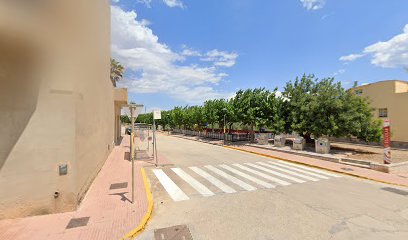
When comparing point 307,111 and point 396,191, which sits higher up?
point 307,111

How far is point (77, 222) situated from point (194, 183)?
16.6ft

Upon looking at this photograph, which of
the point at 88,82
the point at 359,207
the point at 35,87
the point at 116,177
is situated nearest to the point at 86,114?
the point at 88,82

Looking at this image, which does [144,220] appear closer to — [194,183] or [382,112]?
[194,183]

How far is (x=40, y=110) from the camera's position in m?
6.05

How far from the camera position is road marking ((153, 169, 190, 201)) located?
8133 mm

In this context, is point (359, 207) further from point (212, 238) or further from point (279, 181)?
point (212, 238)

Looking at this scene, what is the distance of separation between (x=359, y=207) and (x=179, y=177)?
7552 millimetres

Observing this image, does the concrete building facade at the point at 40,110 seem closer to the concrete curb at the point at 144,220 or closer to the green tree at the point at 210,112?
the concrete curb at the point at 144,220

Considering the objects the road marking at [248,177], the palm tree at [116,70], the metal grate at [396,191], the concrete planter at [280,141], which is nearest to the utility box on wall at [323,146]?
the concrete planter at [280,141]

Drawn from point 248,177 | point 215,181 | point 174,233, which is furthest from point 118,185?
point 248,177

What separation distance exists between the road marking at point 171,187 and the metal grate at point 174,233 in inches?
84.3

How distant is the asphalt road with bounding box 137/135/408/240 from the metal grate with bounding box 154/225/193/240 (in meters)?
0.08

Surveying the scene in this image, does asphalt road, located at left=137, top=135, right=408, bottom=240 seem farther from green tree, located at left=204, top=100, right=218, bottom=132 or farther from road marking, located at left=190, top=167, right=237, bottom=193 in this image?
green tree, located at left=204, top=100, right=218, bottom=132

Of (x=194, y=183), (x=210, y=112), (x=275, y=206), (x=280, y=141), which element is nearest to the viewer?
(x=275, y=206)
